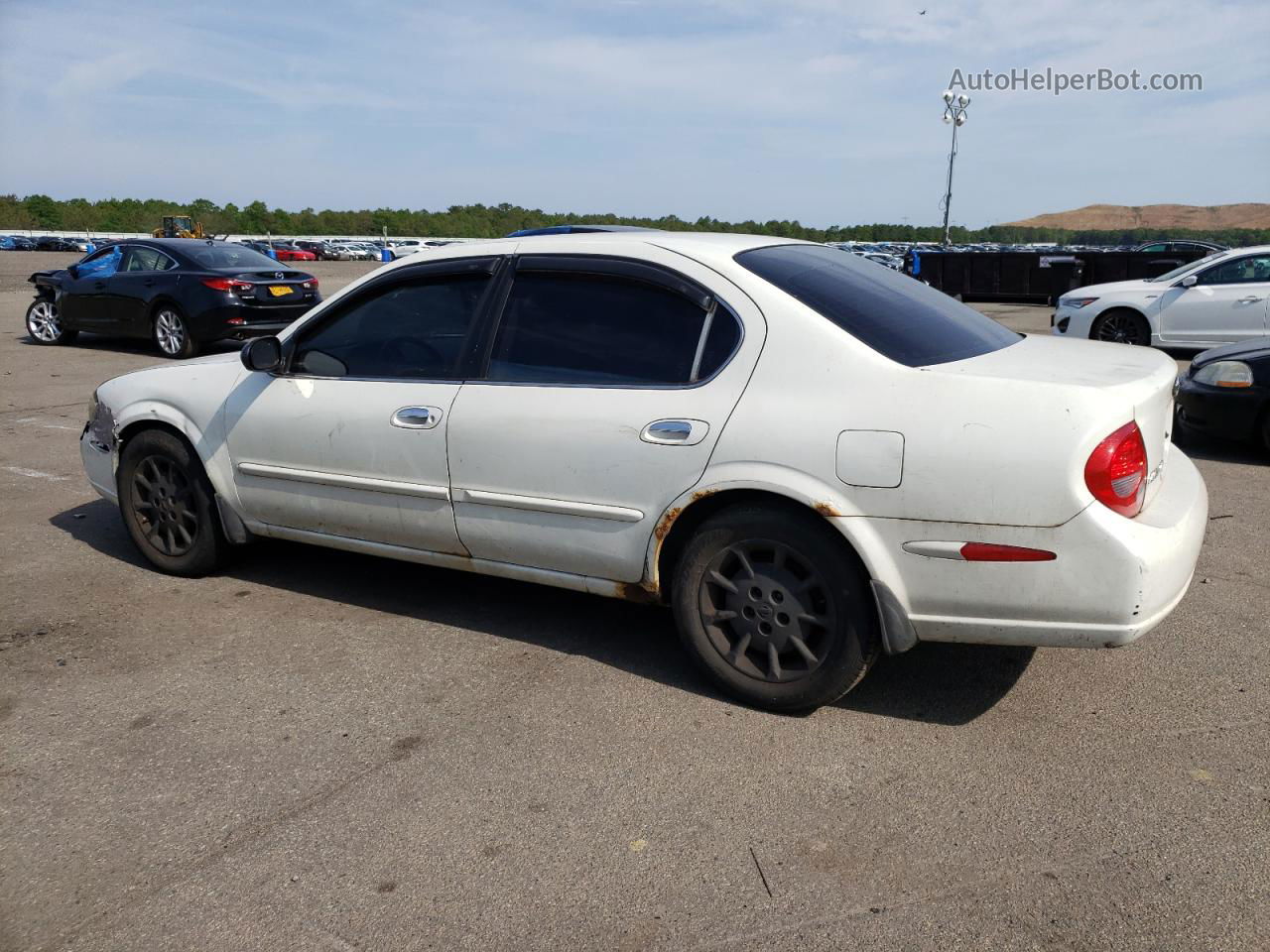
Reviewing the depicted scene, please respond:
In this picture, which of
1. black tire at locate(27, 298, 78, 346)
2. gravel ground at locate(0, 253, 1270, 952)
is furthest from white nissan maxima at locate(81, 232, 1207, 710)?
black tire at locate(27, 298, 78, 346)

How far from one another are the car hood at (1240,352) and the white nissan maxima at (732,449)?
13.9 ft

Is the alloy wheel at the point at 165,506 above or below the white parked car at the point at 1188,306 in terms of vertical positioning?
below

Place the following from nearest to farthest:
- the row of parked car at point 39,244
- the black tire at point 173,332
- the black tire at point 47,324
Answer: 1. the black tire at point 173,332
2. the black tire at point 47,324
3. the row of parked car at point 39,244

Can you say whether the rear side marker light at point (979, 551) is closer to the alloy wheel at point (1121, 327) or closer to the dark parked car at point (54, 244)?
the alloy wheel at point (1121, 327)

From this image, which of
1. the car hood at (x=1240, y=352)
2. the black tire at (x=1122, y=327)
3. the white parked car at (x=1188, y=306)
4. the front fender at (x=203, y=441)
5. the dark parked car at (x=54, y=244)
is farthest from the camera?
the dark parked car at (x=54, y=244)

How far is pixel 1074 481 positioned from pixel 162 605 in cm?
383

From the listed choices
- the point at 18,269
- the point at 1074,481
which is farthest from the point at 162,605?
the point at 18,269

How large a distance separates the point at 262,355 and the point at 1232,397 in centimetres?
657

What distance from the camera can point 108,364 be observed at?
13148 millimetres

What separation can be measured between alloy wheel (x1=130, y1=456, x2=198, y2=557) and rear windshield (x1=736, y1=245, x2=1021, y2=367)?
288 centimetres

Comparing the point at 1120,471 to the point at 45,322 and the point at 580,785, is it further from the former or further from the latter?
the point at 45,322

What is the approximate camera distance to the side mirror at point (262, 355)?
4.49 m

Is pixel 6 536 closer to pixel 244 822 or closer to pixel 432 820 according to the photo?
pixel 244 822

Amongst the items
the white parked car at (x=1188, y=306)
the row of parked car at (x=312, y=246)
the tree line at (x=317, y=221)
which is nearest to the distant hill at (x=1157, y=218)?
the tree line at (x=317, y=221)
